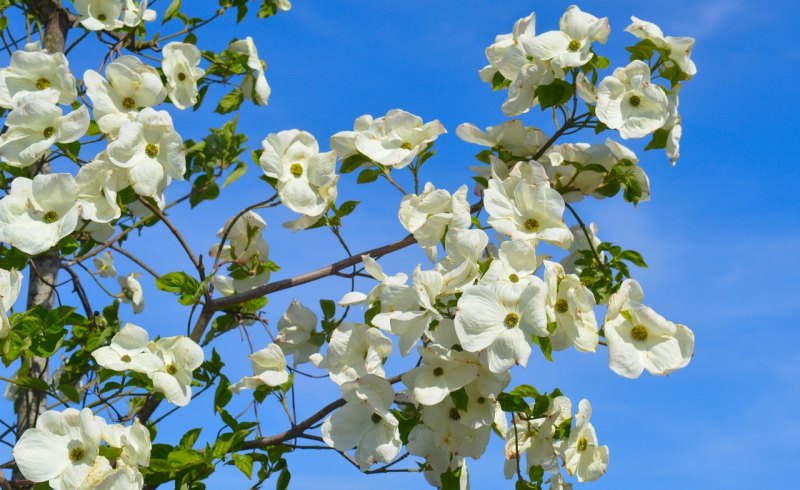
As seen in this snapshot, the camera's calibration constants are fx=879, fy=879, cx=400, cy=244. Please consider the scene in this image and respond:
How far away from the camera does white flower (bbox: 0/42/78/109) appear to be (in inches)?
94.0

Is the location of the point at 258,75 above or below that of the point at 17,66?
above

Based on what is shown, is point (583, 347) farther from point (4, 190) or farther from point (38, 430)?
point (4, 190)

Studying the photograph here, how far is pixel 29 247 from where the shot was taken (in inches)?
81.1

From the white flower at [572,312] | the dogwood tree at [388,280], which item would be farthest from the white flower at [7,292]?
the white flower at [572,312]

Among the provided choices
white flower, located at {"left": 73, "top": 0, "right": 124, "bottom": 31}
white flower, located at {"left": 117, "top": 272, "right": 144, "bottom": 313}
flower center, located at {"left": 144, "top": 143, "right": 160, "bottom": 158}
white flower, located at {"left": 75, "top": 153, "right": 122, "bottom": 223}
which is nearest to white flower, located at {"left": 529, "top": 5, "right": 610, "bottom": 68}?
flower center, located at {"left": 144, "top": 143, "right": 160, "bottom": 158}

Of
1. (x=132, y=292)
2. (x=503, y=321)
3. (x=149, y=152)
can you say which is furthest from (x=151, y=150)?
(x=132, y=292)

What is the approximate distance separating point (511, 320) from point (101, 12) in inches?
79.1

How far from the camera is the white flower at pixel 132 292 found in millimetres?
3607

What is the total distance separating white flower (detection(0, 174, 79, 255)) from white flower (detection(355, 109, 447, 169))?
0.71 m

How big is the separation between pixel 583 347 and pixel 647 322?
15 cm

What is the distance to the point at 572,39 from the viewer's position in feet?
7.33

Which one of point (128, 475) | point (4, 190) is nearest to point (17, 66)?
point (4, 190)

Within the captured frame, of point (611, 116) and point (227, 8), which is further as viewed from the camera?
point (227, 8)

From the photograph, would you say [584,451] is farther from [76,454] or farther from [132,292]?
[132,292]
